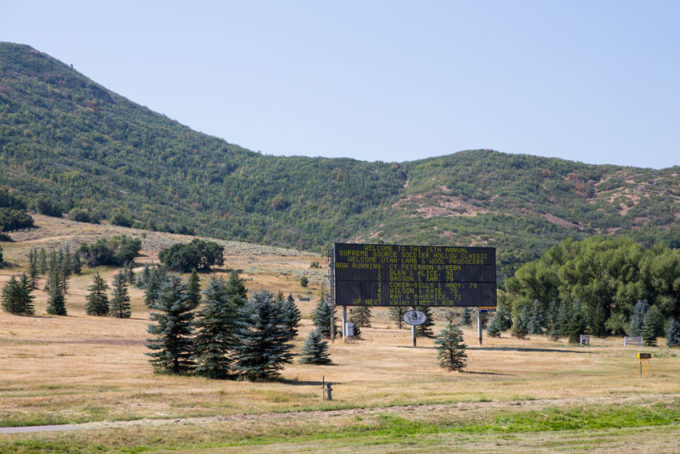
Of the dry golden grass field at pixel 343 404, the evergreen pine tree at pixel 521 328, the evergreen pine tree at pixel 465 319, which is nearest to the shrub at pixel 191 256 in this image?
the evergreen pine tree at pixel 465 319

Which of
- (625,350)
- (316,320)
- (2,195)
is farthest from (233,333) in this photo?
(2,195)

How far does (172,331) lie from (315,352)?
1202 cm

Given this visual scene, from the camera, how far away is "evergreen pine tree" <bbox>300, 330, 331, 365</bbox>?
51.7 metres

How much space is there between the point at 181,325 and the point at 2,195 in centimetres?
14609

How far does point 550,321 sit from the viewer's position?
93.4m

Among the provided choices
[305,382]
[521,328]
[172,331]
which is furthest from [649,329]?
[172,331]

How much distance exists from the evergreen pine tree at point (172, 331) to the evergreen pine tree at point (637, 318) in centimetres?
5999

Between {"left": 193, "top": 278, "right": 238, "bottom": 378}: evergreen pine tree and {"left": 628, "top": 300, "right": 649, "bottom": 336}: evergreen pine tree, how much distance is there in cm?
5831

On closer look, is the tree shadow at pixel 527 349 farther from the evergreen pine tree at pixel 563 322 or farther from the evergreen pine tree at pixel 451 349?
the evergreen pine tree at pixel 563 322

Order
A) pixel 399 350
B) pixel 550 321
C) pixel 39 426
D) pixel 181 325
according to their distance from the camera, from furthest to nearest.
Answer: pixel 550 321 < pixel 399 350 < pixel 181 325 < pixel 39 426

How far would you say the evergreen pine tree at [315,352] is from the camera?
51656 millimetres

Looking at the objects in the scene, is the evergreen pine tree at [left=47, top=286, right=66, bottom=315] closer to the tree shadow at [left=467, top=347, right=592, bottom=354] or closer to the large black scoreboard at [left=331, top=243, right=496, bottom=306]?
the large black scoreboard at [left=331, top=243, right=496, bottom=306]

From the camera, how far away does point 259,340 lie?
42781 millimetres

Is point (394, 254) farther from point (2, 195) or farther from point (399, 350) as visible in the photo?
point (2, 195)
